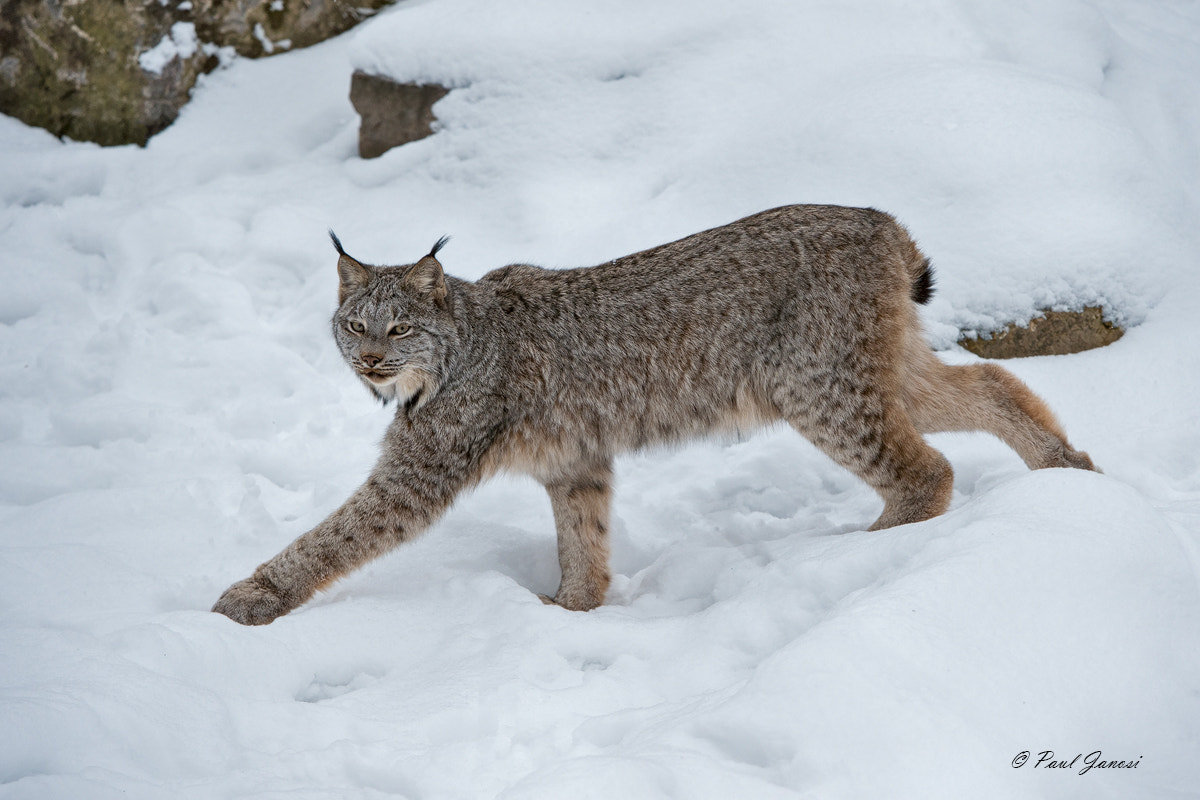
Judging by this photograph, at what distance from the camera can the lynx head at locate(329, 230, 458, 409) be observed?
4.19 metres

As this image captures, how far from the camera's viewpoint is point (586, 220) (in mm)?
6480

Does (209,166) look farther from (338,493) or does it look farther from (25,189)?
(338,493)

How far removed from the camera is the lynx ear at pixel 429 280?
13.9 ft

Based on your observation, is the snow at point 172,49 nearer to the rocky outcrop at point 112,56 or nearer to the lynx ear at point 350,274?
the rocky outcrop at point 112,56

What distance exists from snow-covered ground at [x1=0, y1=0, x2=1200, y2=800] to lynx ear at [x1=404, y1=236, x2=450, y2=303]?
3.88 ft

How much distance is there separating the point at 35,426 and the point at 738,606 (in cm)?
413

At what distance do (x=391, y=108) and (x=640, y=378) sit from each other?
4022mm

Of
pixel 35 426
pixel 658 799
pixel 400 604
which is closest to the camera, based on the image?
pixel 658 799

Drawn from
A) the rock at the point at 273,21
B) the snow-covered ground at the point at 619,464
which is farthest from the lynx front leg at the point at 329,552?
the rock at the point at 273,21

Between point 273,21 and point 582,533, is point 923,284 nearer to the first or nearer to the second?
point 582,533

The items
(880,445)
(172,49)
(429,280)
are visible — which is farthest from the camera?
(172,49)

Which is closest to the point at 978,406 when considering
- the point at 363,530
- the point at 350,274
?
the point at 363,530

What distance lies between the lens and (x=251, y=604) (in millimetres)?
3975

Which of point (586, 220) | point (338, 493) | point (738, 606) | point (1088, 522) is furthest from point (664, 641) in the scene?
point (586, 220)
